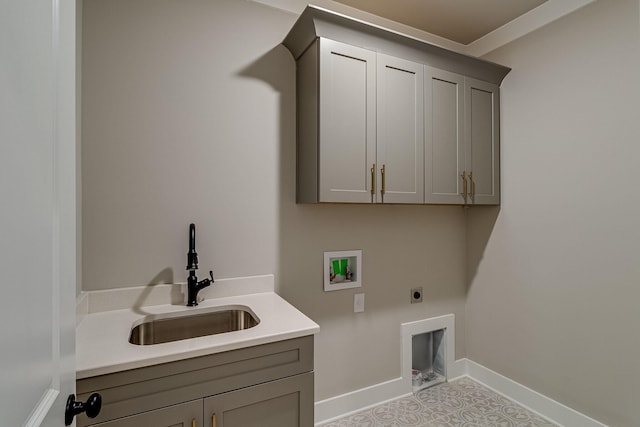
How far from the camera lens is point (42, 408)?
0.56m

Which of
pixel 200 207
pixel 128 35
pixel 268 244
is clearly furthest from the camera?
pixel 268 244

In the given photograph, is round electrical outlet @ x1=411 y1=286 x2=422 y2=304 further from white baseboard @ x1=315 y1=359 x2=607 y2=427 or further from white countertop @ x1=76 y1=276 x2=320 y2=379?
white countertop @ x1=76 y1=276 x2=320 y2=379

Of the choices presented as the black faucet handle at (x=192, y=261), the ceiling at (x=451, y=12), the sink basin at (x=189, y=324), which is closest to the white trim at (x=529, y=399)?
the sink basin at (x=189, y=324)

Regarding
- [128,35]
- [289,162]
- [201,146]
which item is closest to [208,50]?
[128,35]

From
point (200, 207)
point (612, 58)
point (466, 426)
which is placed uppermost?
point (612, 58)

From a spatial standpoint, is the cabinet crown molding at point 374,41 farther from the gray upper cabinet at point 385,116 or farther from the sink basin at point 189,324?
the sink basin at point 189,324

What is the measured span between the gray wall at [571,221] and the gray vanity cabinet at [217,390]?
1.67 m

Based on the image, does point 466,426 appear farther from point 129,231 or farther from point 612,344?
point 129,231

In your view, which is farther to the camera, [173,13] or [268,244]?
[268,244]

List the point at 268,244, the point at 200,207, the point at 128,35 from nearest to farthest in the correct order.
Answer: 1. the point at 128,35
2. the point at 200,207
3. the point at 268,244

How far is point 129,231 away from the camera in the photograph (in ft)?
5.06

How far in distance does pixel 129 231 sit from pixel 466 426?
7.12ft

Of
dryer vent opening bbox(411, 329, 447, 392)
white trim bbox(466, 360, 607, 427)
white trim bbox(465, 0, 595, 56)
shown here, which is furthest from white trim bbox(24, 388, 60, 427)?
white trim bbox(465, 0, 595, 56)

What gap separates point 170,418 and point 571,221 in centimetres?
229
